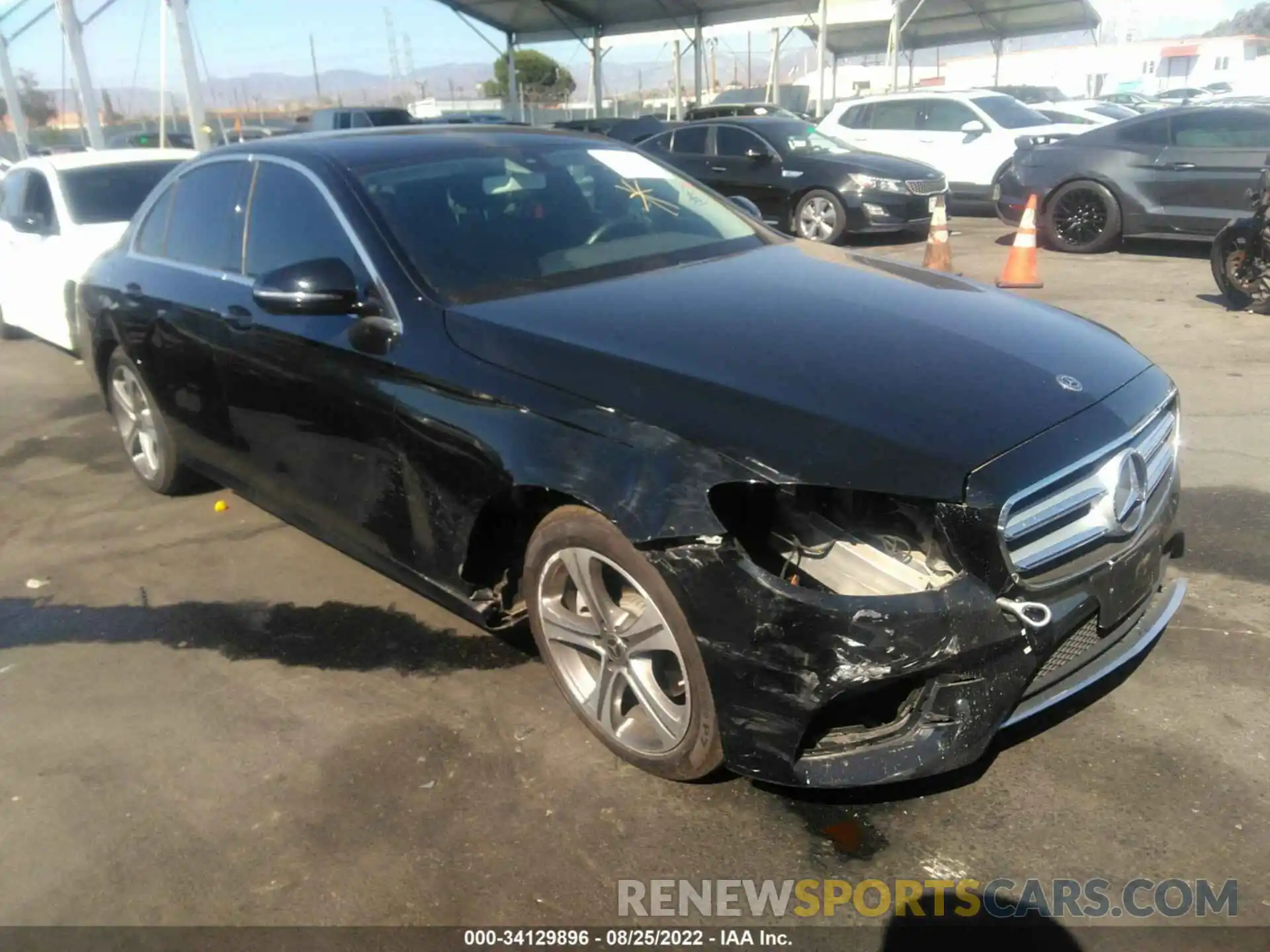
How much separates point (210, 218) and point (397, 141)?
984 mm

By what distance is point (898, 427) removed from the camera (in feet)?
7.95

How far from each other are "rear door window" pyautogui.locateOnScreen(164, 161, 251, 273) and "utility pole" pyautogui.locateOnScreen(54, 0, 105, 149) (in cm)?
1510

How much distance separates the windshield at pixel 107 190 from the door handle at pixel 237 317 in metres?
4.51

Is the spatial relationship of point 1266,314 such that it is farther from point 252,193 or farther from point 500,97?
point 500,97

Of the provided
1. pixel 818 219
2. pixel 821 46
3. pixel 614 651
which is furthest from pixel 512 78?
pixel 614 651

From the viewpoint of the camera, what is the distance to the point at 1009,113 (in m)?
14.8

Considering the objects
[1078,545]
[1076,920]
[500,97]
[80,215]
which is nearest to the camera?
[1076,920]

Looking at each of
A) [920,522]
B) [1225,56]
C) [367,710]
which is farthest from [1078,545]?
[1225,56]

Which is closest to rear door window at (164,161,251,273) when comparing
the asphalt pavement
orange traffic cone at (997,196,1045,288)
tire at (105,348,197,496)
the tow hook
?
tire at (105,348,197,496)

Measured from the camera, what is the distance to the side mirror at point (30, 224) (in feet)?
24.2

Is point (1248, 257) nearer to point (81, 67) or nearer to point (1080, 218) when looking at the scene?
point (1080, 218)

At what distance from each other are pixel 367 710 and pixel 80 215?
6223 mm

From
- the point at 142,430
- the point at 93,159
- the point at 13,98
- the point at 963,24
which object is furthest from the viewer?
the point at 963,24

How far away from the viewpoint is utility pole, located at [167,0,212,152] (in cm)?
1526
